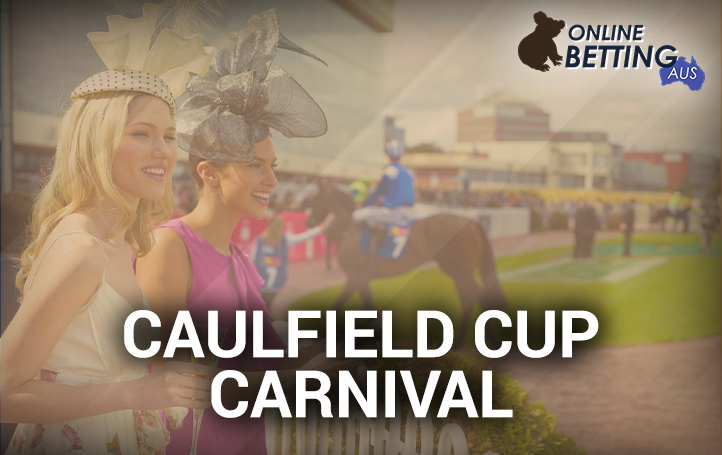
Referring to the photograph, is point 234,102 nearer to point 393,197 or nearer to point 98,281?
point 98,281

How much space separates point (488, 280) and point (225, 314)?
4.99 feet

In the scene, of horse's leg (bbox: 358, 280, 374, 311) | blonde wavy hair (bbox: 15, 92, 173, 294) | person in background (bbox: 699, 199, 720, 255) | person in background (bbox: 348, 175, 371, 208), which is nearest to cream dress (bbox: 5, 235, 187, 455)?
blonde wavy hair (bbox: 15, 92, 173, 294)

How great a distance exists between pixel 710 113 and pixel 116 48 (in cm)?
309

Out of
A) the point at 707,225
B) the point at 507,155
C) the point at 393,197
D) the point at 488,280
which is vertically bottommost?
the point at 488,280

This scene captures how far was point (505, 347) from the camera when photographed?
2.89 meters

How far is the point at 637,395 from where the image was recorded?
131 inches

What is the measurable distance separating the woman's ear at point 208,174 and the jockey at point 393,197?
39.4 inches

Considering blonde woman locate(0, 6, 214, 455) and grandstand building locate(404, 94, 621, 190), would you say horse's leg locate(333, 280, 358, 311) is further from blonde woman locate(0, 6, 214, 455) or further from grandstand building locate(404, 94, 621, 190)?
blonde woman locate(0, 6, 214, 455)

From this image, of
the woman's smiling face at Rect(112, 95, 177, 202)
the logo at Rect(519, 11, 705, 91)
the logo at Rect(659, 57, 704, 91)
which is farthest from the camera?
the logo at Rect(659, 57, 704, 91)

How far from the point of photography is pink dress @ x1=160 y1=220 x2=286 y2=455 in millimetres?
2266

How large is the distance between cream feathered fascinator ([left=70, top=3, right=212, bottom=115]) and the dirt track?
212 centimetres

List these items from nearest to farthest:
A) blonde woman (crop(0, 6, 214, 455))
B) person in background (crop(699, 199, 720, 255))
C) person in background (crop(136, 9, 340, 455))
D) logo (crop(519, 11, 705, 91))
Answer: blonde woman (crop(0, 6, 214, 455)) → person in background (crop(136, 9, 340, 455)) → logo (crop(519, 11, 705, 91)) → person in background (crop(699, 199, 720, 255))

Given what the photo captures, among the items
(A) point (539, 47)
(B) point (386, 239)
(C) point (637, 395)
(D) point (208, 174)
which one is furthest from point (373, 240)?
(C) point (637, 395)

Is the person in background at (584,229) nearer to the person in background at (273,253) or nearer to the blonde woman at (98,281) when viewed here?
the person in background at (273,253)
